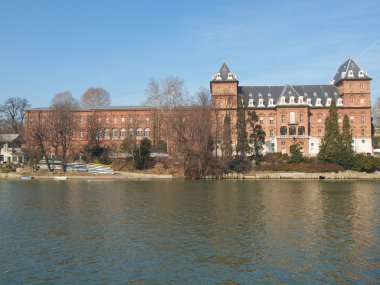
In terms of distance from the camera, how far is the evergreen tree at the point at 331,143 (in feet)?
207

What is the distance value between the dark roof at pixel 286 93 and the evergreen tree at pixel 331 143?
11.6m

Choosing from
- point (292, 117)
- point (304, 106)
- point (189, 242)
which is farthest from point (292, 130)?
point (189, 242)

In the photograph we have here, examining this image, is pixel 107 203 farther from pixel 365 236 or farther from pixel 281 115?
pixel 281 115

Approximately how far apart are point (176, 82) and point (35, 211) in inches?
1881

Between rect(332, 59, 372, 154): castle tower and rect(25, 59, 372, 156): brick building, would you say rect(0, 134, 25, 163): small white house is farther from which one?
rect(332, 59, 372, 154): castle tower

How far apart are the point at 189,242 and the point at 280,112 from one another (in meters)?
63.2

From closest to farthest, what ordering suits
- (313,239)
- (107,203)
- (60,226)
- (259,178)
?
(313,239)
(60,226)
(107,203)
(259,178)

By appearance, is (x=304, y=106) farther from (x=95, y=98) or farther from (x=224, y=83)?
(x=95, y=98)

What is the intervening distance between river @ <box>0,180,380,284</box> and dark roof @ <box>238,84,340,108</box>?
2045 inches

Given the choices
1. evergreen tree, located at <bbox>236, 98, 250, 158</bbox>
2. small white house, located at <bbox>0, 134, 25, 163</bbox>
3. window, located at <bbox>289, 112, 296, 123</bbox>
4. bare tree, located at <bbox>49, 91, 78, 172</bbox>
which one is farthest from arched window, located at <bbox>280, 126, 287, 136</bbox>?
small white house, located at <bbox>0, 134, 25, 163</bbox>

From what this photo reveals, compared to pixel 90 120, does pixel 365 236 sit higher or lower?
lower

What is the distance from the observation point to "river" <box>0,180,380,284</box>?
43.9ft

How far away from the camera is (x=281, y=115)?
77062mm

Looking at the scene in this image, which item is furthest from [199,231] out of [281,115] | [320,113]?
[320,113]
